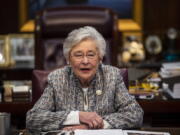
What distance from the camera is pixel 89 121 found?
2.61m

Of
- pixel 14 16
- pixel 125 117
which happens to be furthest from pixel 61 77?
pixel 14 16

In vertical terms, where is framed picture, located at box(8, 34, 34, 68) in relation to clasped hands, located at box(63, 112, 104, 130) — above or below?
above

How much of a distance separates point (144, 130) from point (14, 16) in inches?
166

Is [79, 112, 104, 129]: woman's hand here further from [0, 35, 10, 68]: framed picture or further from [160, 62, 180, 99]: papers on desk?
[0, 35, 10, 68]: framed picture

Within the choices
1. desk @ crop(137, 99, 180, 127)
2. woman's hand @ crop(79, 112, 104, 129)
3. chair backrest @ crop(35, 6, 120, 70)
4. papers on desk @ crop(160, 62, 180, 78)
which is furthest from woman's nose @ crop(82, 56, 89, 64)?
chair backrest @ crop(35, 6, 120, 70)

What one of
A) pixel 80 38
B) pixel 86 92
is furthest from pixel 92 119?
pixel 80 38

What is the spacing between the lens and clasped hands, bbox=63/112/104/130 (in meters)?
2.61

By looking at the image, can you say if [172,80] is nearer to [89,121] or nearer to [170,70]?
[170,70]

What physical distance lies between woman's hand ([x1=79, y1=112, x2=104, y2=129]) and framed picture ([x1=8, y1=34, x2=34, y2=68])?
132 inches

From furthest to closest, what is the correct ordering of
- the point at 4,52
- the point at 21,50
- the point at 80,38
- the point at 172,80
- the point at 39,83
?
the point at 21,50 < the point at 4,52 < the point at 172,80 < the point at 39,83 < the point at 80,38

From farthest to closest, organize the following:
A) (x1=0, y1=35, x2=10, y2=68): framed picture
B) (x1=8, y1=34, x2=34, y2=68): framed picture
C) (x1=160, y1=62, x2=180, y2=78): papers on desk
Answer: (x1=8, y1=34, x2=34, y2=68): framed picture
(x1=0, y1=35, x2=10, y2=68): framed picture
(x1=160, y1=62, x2=180, y2=78): papers on desk

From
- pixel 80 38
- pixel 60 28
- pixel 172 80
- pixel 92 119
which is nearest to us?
pixel 92 119

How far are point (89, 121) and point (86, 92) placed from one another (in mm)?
267

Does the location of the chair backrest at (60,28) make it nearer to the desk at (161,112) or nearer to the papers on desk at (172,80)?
the papers on desk at (172,80)
